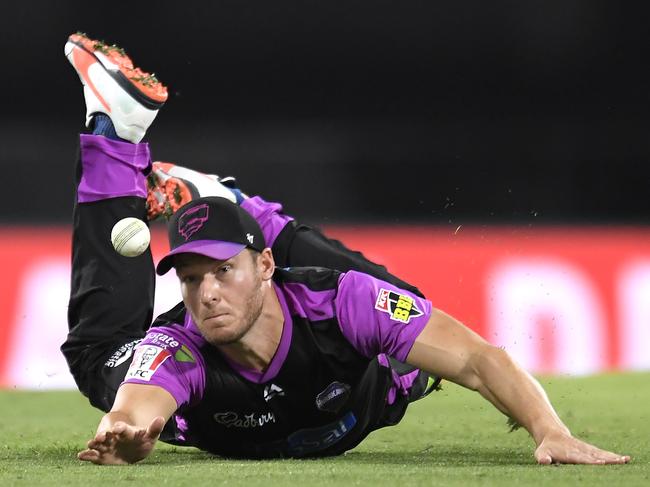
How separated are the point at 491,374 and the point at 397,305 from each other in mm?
396

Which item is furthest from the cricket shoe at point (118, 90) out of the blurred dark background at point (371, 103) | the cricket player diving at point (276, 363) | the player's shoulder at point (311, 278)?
the blurred dark background at point (371, 103)

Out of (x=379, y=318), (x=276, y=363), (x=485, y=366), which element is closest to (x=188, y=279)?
(x=276, y=363)

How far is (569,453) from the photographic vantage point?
3951 mm

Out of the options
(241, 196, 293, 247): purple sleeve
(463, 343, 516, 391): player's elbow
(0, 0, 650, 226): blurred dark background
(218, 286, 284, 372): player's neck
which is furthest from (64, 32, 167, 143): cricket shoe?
(0, 0, 650, 226): blurred dark background

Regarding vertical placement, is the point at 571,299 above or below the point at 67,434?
above

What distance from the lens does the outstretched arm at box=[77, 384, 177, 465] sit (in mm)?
3818

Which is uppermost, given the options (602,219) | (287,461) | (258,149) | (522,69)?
(522,69)

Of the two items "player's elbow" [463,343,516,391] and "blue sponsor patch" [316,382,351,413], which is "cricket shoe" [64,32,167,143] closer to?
"blue sponsor patch" [316,382,351,413]

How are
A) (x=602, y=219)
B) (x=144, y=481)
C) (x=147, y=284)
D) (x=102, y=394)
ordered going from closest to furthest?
(x=144, y=481) → (x=102, y=394) → (x=147, y=284) → (x=602, y=219)

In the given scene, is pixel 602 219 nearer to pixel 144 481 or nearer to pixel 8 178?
pixel 8 178

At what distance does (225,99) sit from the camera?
12.1m

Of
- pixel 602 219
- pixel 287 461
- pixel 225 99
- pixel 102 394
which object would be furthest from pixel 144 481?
pixel 225 99

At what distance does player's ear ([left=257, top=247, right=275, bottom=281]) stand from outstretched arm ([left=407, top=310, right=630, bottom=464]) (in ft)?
1.81

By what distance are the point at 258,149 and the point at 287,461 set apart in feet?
24.1
